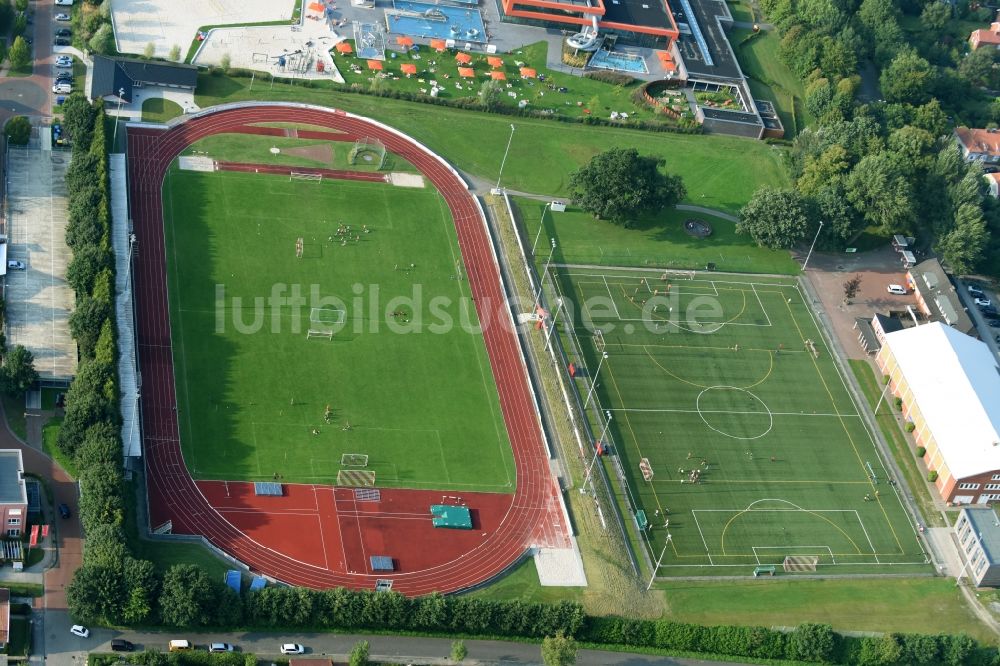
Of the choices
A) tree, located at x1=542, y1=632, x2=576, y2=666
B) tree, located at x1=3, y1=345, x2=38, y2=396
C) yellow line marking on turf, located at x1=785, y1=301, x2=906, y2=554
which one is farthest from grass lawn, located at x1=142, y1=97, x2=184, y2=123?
tree, located at x1=542, y1=632, x2=576, y2=666

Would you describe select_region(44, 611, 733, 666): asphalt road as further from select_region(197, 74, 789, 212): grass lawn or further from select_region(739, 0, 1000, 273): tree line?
select_region(197, 74, 789, 212): grass lawn

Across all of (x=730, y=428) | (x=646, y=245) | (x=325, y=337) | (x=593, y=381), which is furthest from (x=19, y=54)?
(x=730, y=428)

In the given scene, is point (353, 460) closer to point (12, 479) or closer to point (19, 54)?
point (12, 479)

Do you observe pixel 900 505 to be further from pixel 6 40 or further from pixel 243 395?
pixel 6 40

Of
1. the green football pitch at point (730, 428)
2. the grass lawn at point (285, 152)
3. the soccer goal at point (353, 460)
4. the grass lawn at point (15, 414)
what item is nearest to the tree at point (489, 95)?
the grass lawn at point (285, 152)

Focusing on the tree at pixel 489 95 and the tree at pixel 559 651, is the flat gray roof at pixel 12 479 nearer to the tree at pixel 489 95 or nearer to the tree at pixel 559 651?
the tree at pixel 559 651
